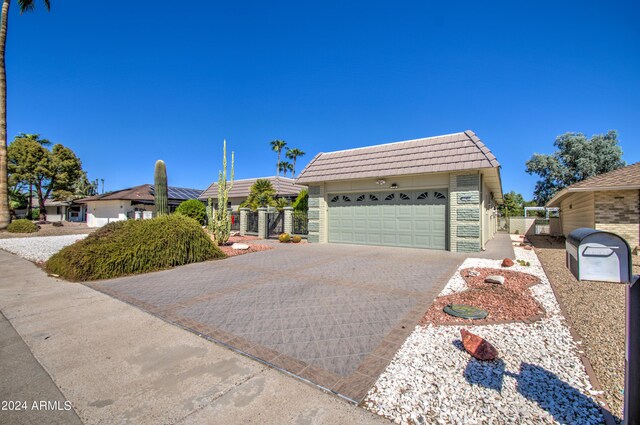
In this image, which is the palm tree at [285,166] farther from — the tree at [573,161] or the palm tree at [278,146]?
the tree at [573,161]

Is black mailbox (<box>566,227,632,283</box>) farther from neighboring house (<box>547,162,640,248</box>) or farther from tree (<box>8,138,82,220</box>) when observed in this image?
tree (<box>8,138,82,220</box>)

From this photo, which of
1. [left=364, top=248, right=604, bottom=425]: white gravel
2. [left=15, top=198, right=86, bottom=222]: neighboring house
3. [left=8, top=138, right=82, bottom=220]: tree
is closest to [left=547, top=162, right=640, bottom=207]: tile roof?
[left=364, top=248, right=604, bottom=425]: white gravel

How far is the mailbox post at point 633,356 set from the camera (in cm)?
177

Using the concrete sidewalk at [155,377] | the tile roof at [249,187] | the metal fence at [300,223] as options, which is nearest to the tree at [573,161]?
the tile roof at [249,187]

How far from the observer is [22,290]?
19.1ft

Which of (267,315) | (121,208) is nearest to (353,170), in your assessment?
(267,315)

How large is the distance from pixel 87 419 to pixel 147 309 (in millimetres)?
2672

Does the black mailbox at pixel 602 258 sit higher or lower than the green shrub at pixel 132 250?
higher

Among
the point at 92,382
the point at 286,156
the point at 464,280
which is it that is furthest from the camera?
the point at 286,156

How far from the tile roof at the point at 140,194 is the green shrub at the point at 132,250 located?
76.8ft

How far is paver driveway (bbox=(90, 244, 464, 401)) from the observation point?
10.1ft

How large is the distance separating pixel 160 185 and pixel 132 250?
6314 millimetres

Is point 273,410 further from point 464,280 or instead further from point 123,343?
point 464,280

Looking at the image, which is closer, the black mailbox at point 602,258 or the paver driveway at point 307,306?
Result: the black mailbox at point 602,258
